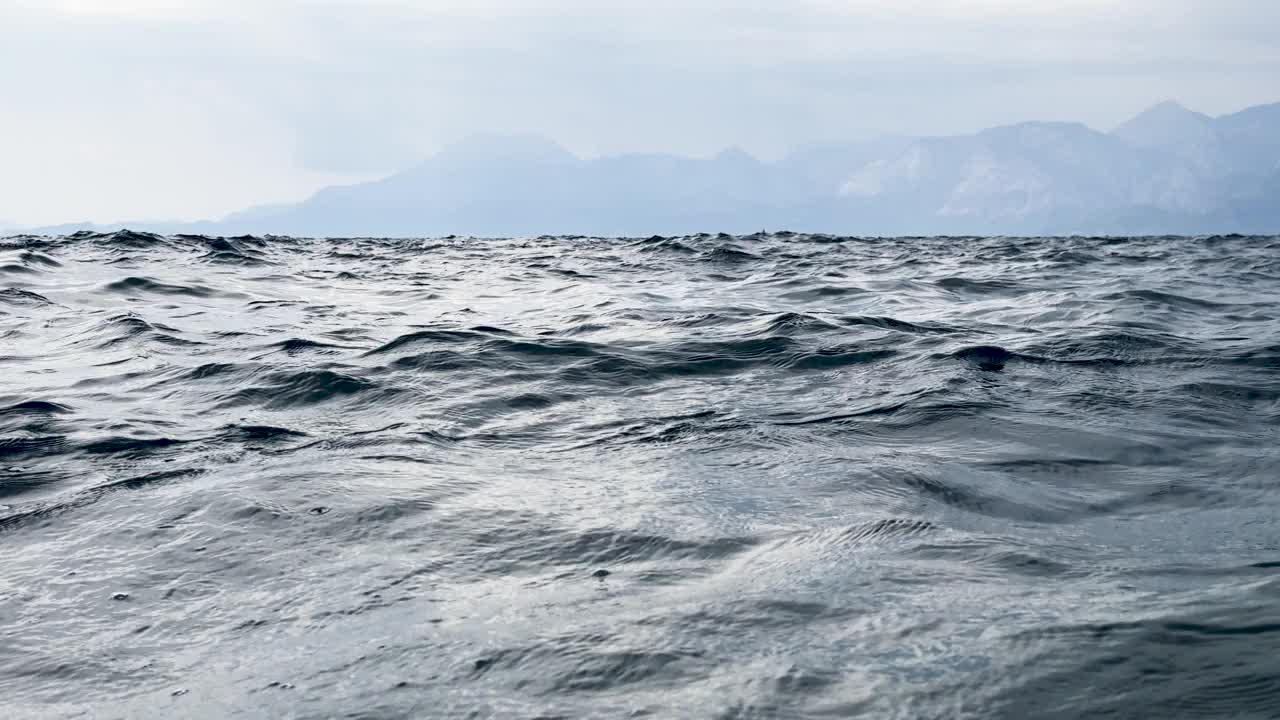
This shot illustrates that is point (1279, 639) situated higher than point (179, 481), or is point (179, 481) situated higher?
point (1279, 639)

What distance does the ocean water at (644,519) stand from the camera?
8.20ft

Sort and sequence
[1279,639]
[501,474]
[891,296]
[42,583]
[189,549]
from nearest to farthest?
1. [1279,639]
2. [42,583]
3. [189,549]
4. [501,474]
5. [891,296]

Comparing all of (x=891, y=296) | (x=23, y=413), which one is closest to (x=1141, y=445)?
(x=23, y=413)

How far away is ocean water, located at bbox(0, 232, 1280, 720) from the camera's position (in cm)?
250

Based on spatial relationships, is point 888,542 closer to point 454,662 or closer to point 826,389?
point 454,662

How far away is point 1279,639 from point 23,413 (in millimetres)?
6594

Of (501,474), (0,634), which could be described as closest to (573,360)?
(501,474)

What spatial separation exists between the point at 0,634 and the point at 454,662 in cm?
149

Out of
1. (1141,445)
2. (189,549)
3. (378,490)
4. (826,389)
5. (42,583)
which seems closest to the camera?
(42,583)

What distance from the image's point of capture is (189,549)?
3.66m

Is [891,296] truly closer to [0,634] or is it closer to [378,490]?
[378,490]

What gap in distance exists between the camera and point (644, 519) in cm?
392

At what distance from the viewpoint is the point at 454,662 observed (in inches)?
103

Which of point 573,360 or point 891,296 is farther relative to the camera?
point 891,296
